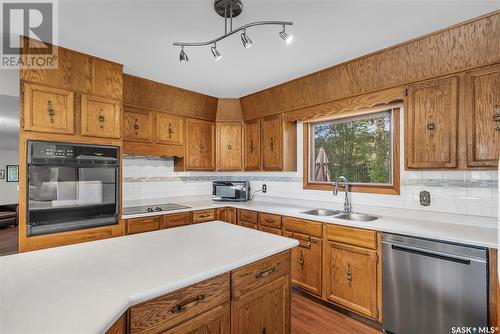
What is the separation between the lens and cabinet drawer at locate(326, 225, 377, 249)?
2.21 meters

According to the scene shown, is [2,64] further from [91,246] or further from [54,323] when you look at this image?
[54,323]

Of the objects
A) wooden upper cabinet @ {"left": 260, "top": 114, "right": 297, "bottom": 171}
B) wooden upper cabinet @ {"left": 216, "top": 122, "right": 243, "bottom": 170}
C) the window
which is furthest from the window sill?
wooden upper cabinet @ {"left": 216, "top": 122, "right": 243, "bottom": 170}

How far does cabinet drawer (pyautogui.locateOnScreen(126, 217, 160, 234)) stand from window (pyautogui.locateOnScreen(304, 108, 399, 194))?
6.67ft

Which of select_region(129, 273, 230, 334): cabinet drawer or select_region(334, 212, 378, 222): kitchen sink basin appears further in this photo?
select_region(334, 212, 378, 222): kitchen sink basin

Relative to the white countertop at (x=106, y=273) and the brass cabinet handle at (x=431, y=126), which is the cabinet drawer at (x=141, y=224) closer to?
the white countertop at (x=106, y=273)

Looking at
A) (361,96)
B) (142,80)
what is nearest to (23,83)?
(142,80)

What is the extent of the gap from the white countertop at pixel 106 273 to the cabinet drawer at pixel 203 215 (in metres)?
1.56

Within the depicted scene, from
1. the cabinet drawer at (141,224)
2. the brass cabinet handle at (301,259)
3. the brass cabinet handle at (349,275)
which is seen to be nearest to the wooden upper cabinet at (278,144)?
the brass cabinet handle at (301,259)

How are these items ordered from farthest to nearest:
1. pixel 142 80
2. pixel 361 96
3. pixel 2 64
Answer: pixel 142 80, pixel 361 96, pixel 2 64

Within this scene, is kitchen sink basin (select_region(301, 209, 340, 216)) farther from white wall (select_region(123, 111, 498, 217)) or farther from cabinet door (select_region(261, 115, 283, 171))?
cabinet door (select_region(261, 115, 283, 171))

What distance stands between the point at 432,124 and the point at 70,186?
3.34 meters

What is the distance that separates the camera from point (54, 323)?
2.47 ft

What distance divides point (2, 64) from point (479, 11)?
158 inches

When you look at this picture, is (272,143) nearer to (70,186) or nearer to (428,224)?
(428,224)
